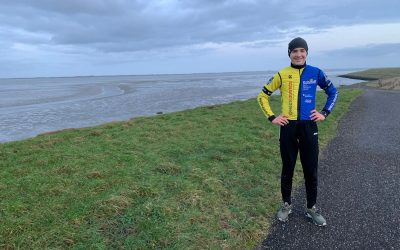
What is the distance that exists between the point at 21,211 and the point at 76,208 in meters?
0.91

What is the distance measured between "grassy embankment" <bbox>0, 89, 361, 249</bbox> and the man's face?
2.69 meters

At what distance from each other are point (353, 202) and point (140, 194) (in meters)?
4.11

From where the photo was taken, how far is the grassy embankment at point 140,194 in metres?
5.17

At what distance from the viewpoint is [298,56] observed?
539cm

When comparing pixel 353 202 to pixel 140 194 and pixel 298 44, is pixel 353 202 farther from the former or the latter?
pixel 140 194

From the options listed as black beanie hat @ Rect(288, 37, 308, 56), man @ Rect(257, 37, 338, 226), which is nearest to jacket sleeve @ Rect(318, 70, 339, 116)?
man @ Rect(257, 37, 338, 226)

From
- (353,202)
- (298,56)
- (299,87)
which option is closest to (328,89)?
(299,87)

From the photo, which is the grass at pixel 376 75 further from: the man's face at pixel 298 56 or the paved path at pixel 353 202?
the man's face at pixel 298 56

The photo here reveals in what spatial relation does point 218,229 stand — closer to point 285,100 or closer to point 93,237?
point 93,237

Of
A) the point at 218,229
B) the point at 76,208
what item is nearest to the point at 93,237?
the point at 76,208

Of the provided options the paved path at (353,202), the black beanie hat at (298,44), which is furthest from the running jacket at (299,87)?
the paved path at (353,202)

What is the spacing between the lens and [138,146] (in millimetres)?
10695

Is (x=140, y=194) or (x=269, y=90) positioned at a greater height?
(x=269, y=90)

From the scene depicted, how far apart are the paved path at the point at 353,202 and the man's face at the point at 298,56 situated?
8.85 ft
